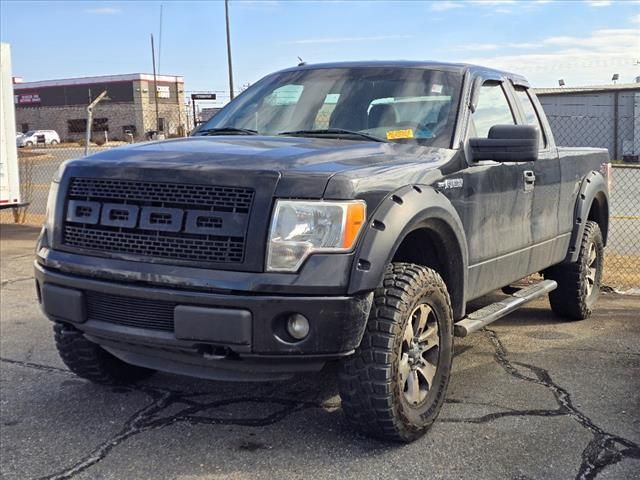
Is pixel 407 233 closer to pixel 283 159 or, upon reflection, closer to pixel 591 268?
pixel 283 159

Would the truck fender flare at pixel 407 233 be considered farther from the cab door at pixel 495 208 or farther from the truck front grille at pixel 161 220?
the truck front grille at pixel 161 220

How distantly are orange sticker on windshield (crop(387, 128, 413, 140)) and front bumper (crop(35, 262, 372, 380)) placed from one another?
1.35 metres

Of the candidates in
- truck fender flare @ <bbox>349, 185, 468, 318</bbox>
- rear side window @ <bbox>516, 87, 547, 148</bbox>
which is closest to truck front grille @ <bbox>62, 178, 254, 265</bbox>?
truck fender flare @ <bbox>349, 185, 468, 318</bbox>

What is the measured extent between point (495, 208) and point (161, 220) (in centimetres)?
220

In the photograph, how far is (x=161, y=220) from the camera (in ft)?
11.3

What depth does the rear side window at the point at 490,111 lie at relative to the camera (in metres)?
4.78

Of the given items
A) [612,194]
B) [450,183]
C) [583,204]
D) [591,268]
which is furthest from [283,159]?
[612,194]

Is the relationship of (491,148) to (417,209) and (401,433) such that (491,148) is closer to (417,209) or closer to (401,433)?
(417,209)

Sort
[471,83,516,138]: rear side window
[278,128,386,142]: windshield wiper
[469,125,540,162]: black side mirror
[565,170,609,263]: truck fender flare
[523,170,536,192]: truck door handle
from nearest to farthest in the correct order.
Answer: [469,125,540,162]: black side mirror
[278,128,386,142]: windshield wiper
[471,83,516,138]: rear side window
[523,170,536,192]: truck door handle
[565,170,609,263]: truck fender flare

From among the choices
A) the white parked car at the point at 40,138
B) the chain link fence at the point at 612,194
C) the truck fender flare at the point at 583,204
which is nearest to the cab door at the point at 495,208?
the truck fender flare at the point at 583,204

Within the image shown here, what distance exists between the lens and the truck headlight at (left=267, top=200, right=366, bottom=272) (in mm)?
3248

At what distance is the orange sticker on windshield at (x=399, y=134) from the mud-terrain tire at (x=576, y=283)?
8.11ft

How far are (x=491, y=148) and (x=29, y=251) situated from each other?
777cm

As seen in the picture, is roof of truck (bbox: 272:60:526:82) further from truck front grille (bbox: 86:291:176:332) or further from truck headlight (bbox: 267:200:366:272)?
truck front grille (bbox: 86:291:176:332)
